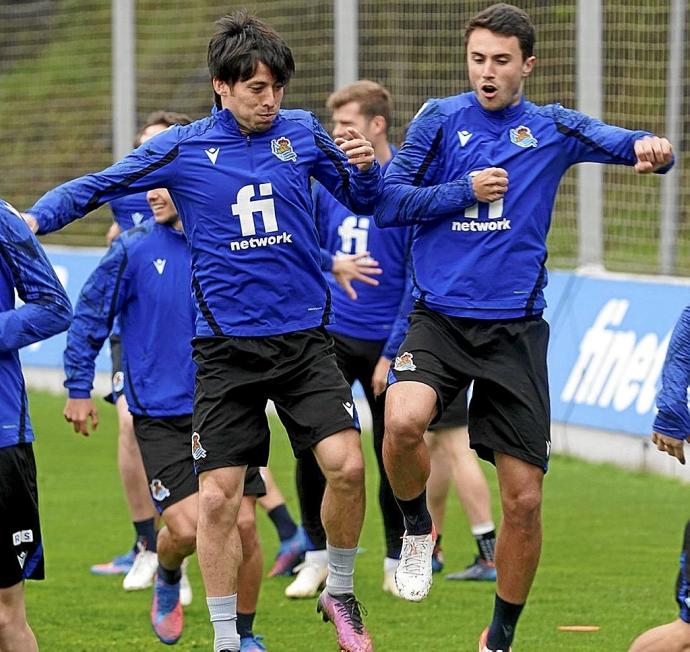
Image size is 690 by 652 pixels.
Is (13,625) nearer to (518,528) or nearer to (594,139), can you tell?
(518,528)

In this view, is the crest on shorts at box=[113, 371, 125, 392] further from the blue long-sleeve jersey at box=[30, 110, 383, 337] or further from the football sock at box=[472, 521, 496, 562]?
the blue long-sleeve jersey at box=[30, 110, 383, 337]

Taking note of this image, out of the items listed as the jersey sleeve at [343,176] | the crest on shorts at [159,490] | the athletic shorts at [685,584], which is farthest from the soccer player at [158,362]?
the athletic shorts at [685,584]

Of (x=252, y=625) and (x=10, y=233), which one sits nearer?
(x=10, y=233)

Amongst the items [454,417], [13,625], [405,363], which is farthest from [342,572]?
[454,417]

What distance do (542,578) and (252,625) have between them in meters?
2.11

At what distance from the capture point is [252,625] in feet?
24.8

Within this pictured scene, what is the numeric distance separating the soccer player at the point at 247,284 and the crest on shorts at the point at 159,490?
116 centimetres

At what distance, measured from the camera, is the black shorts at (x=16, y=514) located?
566 centimetres

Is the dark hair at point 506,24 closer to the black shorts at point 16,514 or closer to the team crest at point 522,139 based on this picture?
the team crest at point 522,139

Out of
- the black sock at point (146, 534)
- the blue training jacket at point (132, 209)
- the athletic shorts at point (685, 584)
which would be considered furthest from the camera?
the blue training jacket at point (132, 209)

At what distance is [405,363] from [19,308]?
5.62ft

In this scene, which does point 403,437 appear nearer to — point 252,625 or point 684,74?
point 252,625

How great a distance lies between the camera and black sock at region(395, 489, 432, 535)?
6.67 metres

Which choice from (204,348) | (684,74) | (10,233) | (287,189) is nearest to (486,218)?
(287,189)
